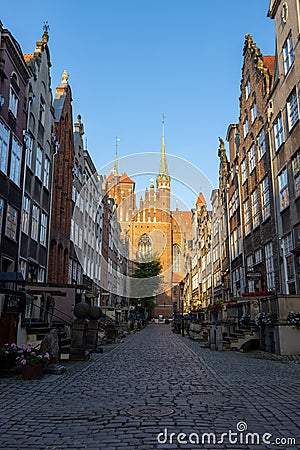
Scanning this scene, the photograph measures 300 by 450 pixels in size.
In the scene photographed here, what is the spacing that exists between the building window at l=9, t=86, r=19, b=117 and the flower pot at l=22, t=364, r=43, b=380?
558 inches

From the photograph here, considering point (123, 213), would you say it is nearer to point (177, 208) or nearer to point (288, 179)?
point (177, 208)

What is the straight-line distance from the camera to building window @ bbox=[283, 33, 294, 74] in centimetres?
1989

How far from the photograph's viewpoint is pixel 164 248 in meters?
101

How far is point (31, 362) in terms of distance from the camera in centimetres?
994

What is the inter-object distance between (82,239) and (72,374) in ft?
91.6

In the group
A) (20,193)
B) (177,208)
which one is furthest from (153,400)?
(177,208)

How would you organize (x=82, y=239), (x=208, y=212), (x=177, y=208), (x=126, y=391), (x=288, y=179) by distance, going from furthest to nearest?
(x=177, y=208) < (x=208, y=212) < (x=82, y=239) < (x=288, y=179) < (x=126, y=391)

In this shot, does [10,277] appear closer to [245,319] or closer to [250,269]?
[245,319]

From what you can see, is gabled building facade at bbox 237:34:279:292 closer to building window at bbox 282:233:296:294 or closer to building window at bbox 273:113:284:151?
building window at bbox 282:233:296:294

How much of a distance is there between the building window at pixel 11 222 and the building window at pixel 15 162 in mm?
1484

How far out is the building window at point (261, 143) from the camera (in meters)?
24.1

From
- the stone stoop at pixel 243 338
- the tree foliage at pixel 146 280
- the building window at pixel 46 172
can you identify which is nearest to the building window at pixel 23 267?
the building window at pixel 46 172

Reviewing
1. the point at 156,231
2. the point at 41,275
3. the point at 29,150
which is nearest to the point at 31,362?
the point at 29,150

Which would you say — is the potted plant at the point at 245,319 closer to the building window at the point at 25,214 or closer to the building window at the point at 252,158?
the building window at the point at 252,158
